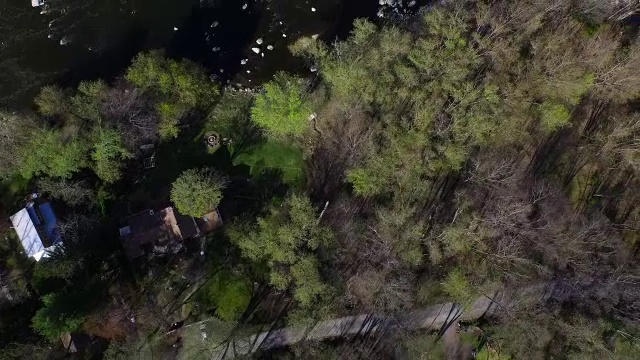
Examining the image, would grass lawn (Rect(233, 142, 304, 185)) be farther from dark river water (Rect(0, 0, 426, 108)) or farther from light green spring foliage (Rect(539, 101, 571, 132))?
light green spring foliage (Rect(539, 101, 571, 132))

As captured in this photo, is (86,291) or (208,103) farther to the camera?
(208,103)

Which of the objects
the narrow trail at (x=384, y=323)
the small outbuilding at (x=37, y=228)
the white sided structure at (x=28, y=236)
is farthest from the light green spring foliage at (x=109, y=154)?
the narrow trail at (x=384, y=323)

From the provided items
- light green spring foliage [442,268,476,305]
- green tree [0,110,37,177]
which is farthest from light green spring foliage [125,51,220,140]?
light green spring foliage [442,268,476,305]

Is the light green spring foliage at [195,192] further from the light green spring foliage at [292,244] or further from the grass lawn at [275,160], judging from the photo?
the grass lawn at [275,160]

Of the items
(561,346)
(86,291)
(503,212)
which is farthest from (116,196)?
(561,346)

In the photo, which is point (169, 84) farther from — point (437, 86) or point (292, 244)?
Answer: point (437, 86)

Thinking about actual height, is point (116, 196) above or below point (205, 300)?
above

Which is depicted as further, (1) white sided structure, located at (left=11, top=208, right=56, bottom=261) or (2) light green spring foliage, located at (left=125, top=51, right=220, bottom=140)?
(2) light green spring foliage, located at (left=125, top=51, right=220, bottom=140)

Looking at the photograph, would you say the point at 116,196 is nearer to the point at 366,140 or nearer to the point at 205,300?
the point at 205,300
